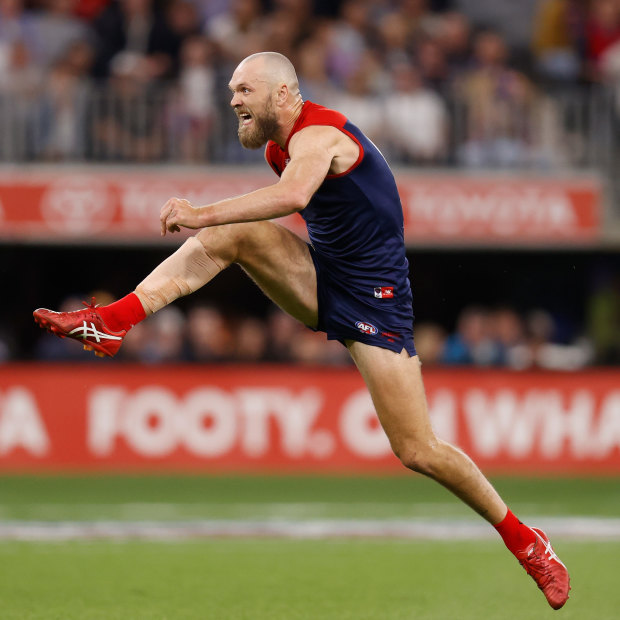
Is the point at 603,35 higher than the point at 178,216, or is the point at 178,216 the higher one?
the point at 603,35

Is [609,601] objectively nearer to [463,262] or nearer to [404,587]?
[404,587]

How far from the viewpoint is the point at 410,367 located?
602cm

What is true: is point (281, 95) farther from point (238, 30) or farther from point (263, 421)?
point (238, 30)

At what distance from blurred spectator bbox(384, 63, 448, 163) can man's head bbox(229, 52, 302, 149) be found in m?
9.04

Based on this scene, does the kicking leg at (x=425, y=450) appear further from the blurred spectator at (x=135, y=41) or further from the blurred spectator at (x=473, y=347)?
the blurred spectator at (x=135, y=41)

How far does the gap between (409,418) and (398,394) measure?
127 mm

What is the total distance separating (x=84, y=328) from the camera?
18.4 ft

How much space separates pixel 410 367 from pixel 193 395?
7.36 m

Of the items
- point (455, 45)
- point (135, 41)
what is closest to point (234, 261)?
point (135, 41)

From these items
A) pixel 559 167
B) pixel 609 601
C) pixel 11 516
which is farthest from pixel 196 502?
pixel 559 167

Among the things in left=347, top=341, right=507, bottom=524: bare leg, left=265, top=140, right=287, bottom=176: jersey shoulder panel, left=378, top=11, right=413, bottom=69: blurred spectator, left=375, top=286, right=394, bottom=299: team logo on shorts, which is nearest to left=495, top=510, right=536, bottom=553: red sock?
left=347, top=341, right=507, bottom=524: bare leg

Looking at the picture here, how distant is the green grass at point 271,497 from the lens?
10.6 metres

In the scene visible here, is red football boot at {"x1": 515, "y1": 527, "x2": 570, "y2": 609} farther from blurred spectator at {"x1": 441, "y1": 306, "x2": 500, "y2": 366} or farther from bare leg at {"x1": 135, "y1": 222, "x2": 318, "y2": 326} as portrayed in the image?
blurred spectator at {"x1": 441, "y1": 306, "x2": 500, "y2": 366}

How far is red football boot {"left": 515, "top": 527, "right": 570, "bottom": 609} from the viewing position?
6.04 m
